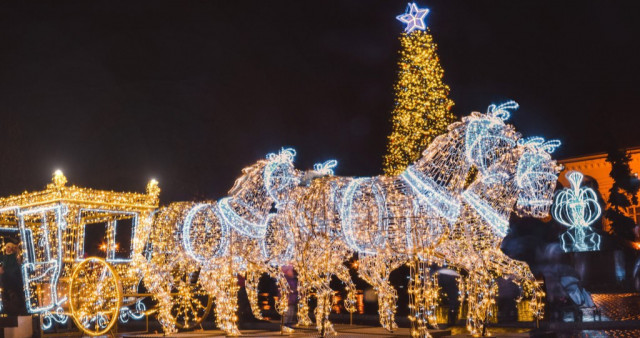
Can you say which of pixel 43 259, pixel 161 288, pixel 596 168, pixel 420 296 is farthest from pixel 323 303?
pixel 596 168

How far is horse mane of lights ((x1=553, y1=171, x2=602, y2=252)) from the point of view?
32.9 m

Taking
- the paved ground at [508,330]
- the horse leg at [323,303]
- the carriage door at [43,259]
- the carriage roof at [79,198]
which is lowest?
the paved ground at [508,330]

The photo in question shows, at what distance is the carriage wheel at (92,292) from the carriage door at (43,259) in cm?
57

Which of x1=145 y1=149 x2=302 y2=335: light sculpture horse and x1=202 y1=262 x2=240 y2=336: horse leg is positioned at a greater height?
x1=145 y1=149 x2=302 y2=335: light sculpture horse

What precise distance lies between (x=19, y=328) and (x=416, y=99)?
15272mm

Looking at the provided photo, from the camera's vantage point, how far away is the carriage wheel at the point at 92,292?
38.1 feet

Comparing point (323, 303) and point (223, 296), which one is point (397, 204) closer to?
point (323, 303)

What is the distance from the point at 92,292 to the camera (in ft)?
39.5

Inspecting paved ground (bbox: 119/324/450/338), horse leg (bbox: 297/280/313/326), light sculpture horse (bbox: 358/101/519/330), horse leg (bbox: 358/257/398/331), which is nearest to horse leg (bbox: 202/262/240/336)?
paved ground (bbox: 119/324/450/338)

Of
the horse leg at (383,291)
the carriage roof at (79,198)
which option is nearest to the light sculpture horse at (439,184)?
the horse leg at (383,291)

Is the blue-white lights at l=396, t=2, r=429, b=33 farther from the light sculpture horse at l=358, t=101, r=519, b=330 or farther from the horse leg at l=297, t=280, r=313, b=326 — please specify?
the light sculpture horse at l=358, t=101, r=519, b=330

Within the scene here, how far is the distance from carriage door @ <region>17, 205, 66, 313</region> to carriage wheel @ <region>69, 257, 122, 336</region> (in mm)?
572

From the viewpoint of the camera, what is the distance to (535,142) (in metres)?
9.75

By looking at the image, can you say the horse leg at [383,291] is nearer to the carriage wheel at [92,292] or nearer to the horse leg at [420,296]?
the horse leg at [420,296]
